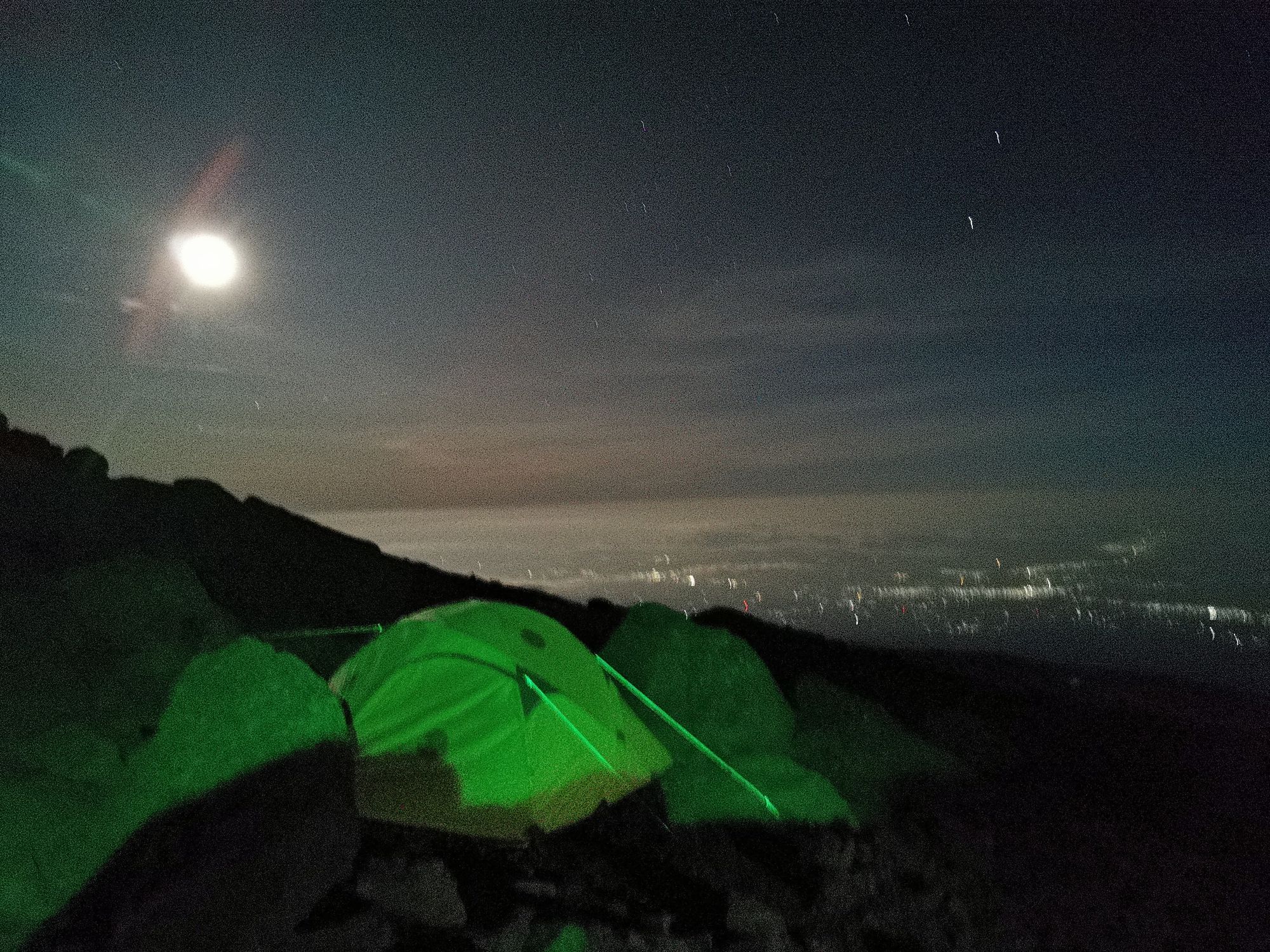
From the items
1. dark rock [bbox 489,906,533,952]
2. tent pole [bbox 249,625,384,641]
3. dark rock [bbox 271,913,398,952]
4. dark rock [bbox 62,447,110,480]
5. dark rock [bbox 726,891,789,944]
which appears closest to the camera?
dark rock [bbox 271,913,398,952]

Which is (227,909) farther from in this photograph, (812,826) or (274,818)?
(812,826)

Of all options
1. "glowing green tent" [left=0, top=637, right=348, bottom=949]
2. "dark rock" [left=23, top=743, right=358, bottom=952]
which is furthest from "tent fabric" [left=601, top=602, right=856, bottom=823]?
"glowing green tent" [left=0, top=637, right=348, bottom=949]

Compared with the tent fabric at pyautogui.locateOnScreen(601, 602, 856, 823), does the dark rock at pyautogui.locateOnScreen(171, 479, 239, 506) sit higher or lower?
higher

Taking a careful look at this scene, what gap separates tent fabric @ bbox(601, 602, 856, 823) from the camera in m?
8.62

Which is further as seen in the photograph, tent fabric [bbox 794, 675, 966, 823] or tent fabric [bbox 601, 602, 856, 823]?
tent fabric [bbox 794, 675, 966, 823]

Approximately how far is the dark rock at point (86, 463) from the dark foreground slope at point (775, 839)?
65mm

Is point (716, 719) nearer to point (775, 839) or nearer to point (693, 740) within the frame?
point (693, 740)

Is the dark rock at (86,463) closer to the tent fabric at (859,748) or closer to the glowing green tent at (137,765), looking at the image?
the glowing green tent at (137,765)

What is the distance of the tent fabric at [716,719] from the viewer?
8.62 metres

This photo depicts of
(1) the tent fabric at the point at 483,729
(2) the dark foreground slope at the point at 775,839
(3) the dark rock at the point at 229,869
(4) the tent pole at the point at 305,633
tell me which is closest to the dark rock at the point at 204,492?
(2) the dark foreground slope at the point at 775,839

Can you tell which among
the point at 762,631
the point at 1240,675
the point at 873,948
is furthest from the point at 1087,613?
the point at 873,948

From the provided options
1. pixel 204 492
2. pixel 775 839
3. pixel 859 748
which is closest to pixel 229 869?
pixel 775 839

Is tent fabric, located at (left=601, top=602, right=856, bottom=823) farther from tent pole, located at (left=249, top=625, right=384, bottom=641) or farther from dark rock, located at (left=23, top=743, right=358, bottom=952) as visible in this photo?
dark rock, located at (left=23, top=743, right=358, bottom=952)

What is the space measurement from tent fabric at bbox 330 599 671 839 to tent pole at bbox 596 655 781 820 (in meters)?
0.73
